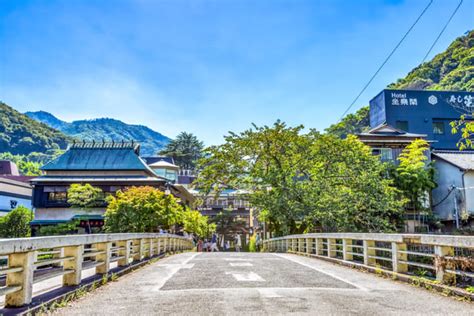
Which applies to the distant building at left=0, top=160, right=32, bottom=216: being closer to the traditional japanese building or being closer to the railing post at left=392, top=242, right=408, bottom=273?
the traditional japanese building

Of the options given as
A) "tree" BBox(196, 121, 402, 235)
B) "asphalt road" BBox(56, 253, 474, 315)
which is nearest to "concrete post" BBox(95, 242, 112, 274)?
"asphalt road" BBox(56, 253, 474, 315)

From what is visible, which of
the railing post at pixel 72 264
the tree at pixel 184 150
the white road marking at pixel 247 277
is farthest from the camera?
the tree at pixel 184 150

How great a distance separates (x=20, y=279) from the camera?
504 centimetres

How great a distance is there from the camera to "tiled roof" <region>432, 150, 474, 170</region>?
3037cm

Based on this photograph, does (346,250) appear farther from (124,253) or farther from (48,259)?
(48,259)

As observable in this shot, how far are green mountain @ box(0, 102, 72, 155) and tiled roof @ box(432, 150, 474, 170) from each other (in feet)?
433

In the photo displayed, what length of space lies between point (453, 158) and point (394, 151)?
14.8 ft

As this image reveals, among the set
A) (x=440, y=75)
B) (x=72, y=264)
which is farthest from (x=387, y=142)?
→ (x=440, y=75)

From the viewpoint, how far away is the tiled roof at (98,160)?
4062cm

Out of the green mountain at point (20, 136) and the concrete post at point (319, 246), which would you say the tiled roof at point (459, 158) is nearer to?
the concrete post at point (319, 246)

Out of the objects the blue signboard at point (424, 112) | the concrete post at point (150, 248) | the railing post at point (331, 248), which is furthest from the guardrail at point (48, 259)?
the blue signboard at point (424, 112)

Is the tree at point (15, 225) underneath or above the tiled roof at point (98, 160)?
underneath

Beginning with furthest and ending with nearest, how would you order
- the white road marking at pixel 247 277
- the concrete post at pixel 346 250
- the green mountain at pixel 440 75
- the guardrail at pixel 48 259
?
1. the green mountain at pixel 440 75
2. the concrete post at pixel 346 250
3. the white road marking at pixel 247 277
4. the guardrail at pixel 48 259

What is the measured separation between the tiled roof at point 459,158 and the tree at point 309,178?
9037 mm
